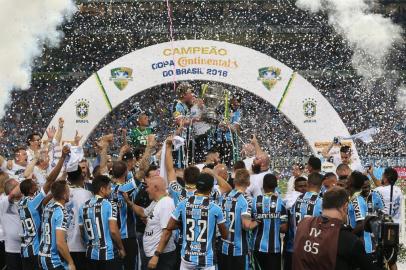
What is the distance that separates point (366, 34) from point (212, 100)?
16.1 metres

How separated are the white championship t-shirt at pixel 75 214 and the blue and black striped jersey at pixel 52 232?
0.64 metres

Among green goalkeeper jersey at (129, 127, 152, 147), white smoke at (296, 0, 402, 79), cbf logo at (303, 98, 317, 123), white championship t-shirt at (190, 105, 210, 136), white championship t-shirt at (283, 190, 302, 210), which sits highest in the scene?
white smoke at (296, 0, 402, 79)

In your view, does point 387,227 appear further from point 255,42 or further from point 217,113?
point 255,42

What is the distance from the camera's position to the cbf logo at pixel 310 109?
14.9m

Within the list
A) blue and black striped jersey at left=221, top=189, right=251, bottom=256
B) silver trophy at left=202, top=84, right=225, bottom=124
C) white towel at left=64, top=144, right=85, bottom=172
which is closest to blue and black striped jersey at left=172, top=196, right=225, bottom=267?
blue and black striped jersey at left=221, top=189, right=251, bottom=256

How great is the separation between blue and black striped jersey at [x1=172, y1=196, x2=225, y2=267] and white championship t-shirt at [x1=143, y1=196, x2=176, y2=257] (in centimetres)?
61

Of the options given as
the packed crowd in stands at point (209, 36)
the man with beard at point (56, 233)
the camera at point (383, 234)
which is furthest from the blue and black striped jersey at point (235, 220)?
the packed crowd in stands at point (209, 36)

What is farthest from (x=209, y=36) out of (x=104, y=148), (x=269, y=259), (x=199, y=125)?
(x=269, y=259)

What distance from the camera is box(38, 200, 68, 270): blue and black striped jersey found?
27.8 feet

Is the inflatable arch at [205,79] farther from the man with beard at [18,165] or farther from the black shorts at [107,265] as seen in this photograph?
the black shorts at [107,265]

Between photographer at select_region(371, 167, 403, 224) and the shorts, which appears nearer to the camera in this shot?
the shorts

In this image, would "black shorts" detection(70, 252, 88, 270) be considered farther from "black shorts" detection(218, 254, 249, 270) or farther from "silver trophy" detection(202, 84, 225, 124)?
"silver trophy" detection(202, 84, 225, 124)

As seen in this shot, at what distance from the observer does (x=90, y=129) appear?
15.0m

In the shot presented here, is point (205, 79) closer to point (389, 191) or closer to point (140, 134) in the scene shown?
point (140, 134)
